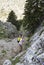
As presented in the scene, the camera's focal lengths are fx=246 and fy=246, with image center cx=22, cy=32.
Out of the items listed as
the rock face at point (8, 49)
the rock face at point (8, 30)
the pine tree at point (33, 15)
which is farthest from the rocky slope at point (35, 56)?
the rock face at point (8, 30)

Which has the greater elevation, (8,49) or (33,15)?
(33,15)

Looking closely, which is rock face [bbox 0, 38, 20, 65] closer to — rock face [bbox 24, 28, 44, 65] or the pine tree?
the pine tree

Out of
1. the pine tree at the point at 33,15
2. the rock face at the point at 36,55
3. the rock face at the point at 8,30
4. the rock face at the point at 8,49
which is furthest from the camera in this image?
the rock face at the point at 8,30

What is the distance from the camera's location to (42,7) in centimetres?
2428

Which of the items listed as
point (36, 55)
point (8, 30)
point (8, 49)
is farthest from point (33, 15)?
point (36, 55)

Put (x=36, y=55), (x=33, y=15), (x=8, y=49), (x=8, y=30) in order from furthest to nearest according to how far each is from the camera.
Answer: (x=8, y=30), (x=33, y=15), (x=8, y=49), (x=36, y=55)

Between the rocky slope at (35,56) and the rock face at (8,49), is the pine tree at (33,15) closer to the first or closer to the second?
the rock face at (8,49)

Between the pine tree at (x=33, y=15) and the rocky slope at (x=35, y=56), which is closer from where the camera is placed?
the rocky slope at (x=35, y=56)

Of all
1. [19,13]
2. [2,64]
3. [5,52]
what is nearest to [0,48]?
[5,52]

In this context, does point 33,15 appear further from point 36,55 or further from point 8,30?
point 36,55

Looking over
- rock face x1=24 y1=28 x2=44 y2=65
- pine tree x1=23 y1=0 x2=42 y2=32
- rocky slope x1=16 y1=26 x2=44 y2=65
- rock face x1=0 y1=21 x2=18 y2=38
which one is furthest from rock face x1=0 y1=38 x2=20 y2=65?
rock face x1=24 y1=28 x2=44 y2=65

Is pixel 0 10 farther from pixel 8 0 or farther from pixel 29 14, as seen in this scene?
pixel 29 14

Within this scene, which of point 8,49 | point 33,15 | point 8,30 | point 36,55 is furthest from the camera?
point 8,30

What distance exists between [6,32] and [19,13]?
27.1m
